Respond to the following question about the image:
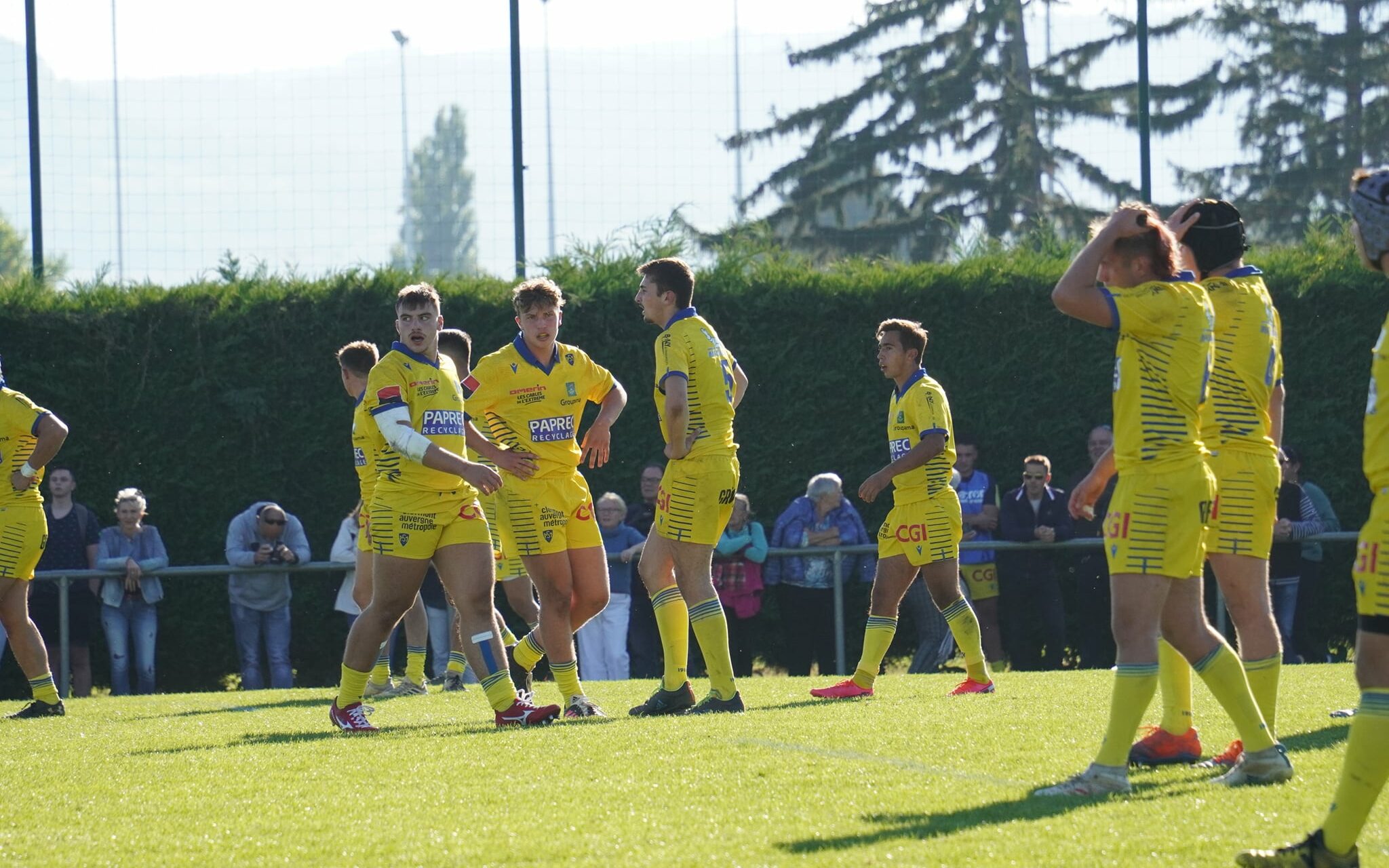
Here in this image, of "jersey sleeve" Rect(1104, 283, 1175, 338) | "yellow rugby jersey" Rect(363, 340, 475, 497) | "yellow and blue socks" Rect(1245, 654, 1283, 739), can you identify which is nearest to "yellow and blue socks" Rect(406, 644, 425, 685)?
"yellow rugby jersey" Rect(363, 340, 475, 497)

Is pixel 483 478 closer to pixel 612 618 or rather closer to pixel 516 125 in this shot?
pixel 612 618

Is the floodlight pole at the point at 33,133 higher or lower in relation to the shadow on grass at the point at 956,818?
higher

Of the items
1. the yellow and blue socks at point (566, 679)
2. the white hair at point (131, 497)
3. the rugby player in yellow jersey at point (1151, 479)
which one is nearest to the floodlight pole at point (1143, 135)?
the white hair at point (131, 497)

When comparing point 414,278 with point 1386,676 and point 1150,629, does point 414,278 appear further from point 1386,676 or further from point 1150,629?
point 1386,676

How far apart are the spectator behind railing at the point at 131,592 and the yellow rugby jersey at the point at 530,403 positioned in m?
6.35

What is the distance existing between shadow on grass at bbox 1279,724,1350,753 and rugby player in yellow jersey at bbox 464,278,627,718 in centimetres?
336

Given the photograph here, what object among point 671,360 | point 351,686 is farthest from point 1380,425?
point 351,686

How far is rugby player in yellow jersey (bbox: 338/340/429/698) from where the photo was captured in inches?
383

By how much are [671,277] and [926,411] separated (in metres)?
2.04

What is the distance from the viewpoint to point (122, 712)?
10.2 metres

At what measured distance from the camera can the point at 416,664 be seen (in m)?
11.2

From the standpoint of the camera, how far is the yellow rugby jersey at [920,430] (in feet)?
30.0

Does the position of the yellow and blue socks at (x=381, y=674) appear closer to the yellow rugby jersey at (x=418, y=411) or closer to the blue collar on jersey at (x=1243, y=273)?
the yellow rugby jersey at (x=418, y=411)

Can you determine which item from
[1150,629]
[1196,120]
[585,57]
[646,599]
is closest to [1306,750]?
[1150,629]
